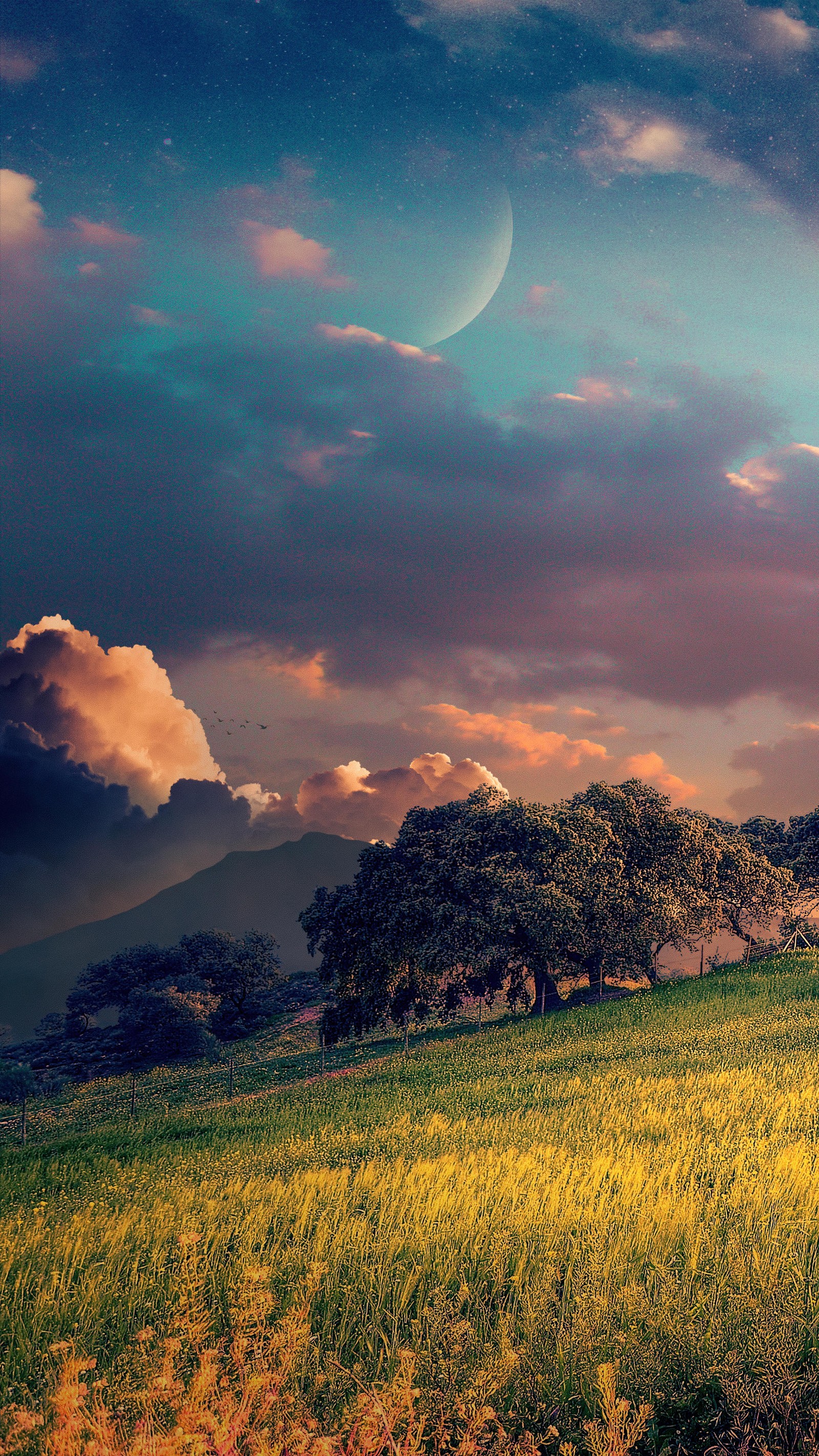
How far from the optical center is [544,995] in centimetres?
3391

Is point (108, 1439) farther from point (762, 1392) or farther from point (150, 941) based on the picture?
point (150, 941)

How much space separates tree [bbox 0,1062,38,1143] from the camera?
107 feet

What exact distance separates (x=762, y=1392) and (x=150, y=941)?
2550 inches

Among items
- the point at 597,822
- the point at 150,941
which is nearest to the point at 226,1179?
the point at 597,822

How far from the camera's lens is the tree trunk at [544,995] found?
112 ft

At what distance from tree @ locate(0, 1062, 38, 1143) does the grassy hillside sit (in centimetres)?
2381

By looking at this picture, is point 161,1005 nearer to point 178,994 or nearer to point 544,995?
point 178,994

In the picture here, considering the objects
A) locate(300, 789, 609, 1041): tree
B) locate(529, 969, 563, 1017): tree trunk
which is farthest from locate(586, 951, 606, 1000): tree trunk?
locate(529, 969, 563, 1017): tree trunk

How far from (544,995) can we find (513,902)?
20.4ft

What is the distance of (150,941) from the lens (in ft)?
206

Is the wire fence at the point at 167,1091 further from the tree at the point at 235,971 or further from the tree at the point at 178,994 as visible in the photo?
the tree at the point at 235,971

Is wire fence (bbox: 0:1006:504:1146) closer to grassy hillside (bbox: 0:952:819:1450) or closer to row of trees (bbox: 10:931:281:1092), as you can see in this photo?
row of trees (bbox: 10:931:281:1092)

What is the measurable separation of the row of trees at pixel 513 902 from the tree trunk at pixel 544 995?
0.10 meters

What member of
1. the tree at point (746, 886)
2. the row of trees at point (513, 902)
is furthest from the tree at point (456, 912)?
the tree at point (746, 886)
